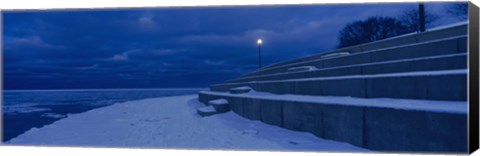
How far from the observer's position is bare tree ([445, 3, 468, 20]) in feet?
19.6

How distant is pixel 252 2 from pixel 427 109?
3.52 meters

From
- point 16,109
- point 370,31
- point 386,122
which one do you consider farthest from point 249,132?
point 370,31

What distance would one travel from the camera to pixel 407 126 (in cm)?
462

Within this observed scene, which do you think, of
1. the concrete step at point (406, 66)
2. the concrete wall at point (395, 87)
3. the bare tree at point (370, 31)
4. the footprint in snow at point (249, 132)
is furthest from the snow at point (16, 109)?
the bare tree at point (370, 31)

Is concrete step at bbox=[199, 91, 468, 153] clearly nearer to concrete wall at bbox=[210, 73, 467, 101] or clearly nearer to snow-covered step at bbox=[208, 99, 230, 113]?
concrete wall at bbox=[210, 73, 467, 101]

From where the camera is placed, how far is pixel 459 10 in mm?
6383

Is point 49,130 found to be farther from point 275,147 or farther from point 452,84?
point 452,84

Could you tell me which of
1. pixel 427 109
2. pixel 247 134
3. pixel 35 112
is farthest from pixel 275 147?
pixel 35 112

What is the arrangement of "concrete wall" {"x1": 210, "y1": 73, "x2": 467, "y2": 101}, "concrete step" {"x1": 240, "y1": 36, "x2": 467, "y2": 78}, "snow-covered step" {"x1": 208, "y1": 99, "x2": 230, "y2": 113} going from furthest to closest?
"snow-covered step" {"x1": 208, "y1": 99, "x2": 230, "y2": 113} → "concrete step" {"x1": 240, "y1": 36, "x2": 467, "y2": 78} → "concrete wall" {"x1": 210, "y1": 73, "x2": 467, "y2": 101}

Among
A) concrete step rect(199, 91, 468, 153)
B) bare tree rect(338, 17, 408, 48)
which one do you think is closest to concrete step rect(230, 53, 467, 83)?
concrete step rect(199, 91, 468, 153)

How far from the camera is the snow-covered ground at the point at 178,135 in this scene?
6.15 metres

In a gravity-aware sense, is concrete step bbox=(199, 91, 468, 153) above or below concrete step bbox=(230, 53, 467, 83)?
below

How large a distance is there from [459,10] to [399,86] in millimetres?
2042

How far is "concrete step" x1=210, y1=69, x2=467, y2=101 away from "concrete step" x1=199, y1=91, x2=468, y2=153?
12 centimetres
